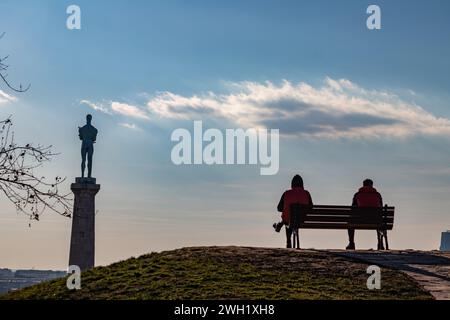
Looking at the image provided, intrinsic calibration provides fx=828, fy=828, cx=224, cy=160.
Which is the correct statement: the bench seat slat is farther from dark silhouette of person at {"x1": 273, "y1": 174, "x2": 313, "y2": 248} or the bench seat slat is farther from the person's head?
the person's head

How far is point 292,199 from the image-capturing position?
20.9 metres

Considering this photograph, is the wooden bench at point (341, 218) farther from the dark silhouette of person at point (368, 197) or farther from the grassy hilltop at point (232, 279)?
the grassy hilltop at point (232, 279)

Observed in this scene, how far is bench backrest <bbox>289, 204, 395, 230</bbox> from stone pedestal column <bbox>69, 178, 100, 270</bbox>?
10.8m

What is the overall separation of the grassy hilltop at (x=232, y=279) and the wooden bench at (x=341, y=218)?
8.24 ft

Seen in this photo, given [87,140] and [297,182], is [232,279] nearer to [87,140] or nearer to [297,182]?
[297,182]

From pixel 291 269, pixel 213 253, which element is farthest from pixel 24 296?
pixel 291 269

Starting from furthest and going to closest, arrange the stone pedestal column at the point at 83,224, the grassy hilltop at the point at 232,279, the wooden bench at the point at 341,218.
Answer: the stone pedestal column at the point at 83,224 → the wooden bench at the point at 341,218 → the grassy hilltop at the point at 232,279

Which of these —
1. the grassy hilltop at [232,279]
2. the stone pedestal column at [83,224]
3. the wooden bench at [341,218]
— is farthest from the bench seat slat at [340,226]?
the stone pedestal column at [83,224]

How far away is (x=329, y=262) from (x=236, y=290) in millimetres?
3471

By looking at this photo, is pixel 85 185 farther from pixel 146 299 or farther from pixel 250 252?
pixel 146 299

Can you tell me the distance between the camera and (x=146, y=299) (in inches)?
538

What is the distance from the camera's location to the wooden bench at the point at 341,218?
20.6 meters

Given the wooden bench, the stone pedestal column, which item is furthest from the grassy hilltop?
the stone pedestal column

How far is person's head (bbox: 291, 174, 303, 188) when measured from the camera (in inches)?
831
